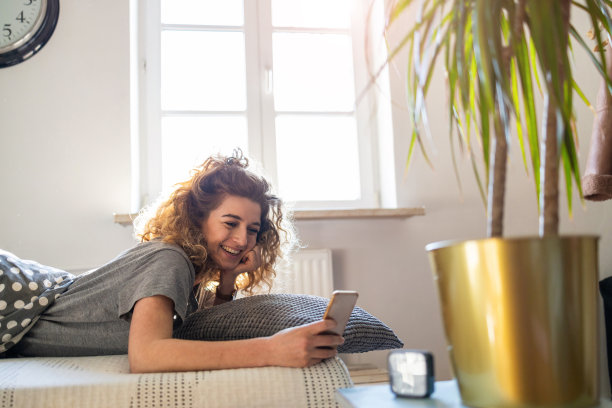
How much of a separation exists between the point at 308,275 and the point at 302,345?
4.38 ft

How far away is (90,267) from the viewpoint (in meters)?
2.16

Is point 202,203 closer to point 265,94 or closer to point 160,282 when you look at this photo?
point 160,282

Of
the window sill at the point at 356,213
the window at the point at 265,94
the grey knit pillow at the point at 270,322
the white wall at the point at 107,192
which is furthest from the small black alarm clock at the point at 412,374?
the window at the point at 265,94

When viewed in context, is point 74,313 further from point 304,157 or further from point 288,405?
point 304,157

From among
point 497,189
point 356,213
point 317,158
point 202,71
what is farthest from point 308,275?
point 497,189

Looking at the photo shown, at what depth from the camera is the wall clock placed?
7.33ft

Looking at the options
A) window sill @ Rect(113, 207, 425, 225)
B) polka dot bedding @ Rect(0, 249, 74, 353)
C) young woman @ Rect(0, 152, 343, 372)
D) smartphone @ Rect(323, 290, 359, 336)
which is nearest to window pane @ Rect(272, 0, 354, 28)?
window sill @ Rect(113, 207, 425, 225)

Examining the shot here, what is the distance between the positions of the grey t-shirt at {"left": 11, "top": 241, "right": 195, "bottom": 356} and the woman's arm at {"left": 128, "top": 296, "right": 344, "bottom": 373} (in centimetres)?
11

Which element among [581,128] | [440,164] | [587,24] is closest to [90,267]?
[440,164]

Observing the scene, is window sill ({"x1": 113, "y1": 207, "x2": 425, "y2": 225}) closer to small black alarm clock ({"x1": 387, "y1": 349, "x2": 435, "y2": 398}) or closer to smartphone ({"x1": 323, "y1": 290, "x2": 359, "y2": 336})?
smartphone ({"x1": 323, "y1": 290, "x2": 359, "y2": 336})

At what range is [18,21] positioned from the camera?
2258 mm

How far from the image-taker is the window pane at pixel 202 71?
251 cm

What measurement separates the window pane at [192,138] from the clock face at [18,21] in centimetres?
63

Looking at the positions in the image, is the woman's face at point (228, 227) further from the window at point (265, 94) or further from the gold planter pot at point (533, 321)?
the window at point (265, 94)
